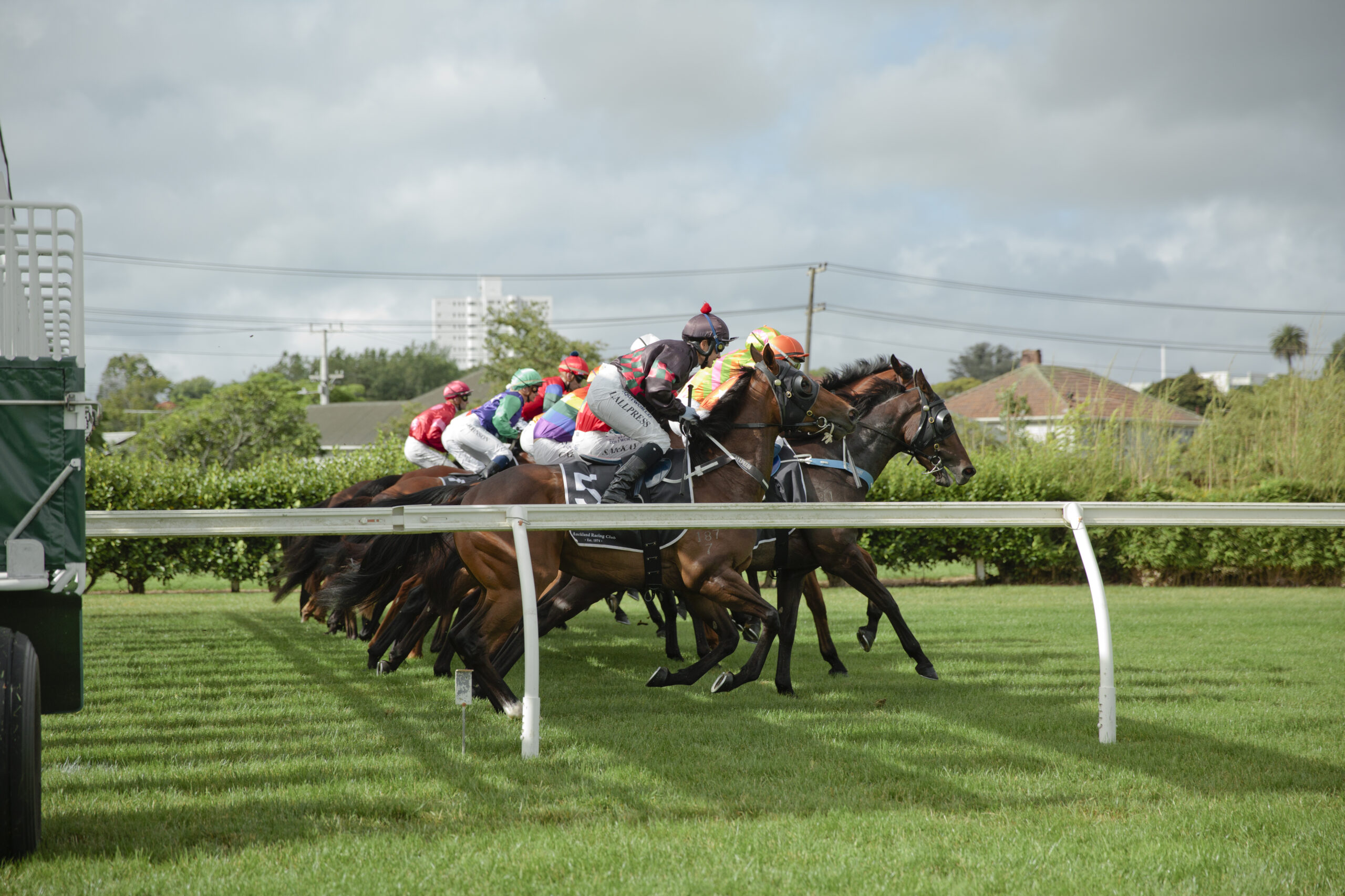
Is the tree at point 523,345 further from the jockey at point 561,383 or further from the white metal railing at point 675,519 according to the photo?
the white metal railing at point 675,519

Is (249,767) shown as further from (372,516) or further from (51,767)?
Result: (372,516)

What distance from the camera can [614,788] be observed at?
13.3 feet

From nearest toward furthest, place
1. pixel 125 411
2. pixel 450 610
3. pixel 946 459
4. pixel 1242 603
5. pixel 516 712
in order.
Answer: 1. pixel 516 712
2. pixel 450 610
3. pixel 946 459
4. pixel 1242 603
5. pixel 125 411

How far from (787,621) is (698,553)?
4.71ft

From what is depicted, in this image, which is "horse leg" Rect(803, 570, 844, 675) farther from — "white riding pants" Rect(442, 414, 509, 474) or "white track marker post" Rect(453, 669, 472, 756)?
"white track marker post" Rect(453, 669, 472, 756)

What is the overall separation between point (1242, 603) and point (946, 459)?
8.07 meters

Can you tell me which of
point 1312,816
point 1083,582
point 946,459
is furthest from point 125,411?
point 1312,816

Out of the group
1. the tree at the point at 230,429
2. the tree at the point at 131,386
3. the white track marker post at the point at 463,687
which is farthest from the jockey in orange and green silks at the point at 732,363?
the tree at the point at 131,386

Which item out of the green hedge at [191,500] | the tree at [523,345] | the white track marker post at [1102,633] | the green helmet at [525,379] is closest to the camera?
the white track marker post at [1102,633]

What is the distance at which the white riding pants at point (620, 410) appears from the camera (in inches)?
233

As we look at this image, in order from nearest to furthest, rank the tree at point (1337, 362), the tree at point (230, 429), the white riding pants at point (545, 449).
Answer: the white riding pants at point (545, 449) → the tree at point (1337, 362) → the tree at point (230, 429)

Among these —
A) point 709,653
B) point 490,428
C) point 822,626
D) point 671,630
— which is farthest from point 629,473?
point 490,428

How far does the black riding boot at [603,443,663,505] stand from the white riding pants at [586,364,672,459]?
0.12 meters

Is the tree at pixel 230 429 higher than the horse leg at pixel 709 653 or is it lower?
higher
